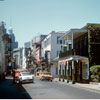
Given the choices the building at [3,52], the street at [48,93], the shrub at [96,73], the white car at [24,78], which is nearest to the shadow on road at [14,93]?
the street at [48,93]

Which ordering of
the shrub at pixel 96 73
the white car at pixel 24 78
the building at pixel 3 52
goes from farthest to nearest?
the building at pixel 3 52 → the white car at pixel 24 78 → the shrub at pixel 96 73

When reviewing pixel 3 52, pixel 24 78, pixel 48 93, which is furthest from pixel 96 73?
pixel 3 52

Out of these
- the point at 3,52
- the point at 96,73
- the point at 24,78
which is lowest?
the point at 24,78

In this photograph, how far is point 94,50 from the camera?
115 feet

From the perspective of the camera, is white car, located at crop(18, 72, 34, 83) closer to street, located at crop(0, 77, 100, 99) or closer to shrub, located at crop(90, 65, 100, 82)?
shrub, located at crop(90, 65, 100, 82)

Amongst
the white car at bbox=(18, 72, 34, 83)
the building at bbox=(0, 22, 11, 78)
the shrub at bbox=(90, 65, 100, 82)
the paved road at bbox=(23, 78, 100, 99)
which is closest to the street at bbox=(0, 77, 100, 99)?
the paved road at bbox=(23, 78, 100, 99)

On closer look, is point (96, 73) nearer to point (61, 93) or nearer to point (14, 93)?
point (61, 93)

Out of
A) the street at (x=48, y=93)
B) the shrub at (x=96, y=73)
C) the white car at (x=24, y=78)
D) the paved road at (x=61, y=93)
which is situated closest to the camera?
the paved road at (x=61, y=93)

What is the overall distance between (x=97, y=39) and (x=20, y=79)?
38.8 feet

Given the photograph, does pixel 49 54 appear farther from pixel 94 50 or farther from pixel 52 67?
pixel 94 50

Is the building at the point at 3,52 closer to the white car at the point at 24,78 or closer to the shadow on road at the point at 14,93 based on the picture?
the white car at the point at 24,78

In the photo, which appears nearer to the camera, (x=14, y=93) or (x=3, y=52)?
(x=14, y=93)

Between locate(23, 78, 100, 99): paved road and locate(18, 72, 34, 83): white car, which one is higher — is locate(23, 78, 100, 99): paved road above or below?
below

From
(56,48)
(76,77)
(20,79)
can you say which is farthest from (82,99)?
(56,48)
